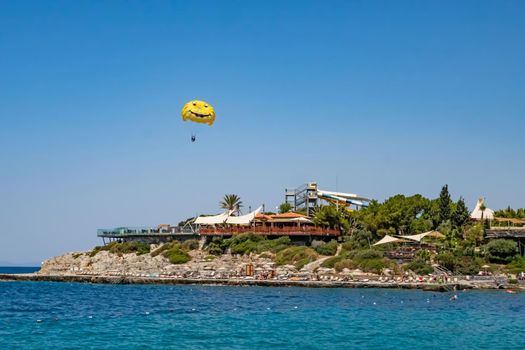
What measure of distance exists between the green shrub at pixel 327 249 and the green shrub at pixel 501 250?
1527cm

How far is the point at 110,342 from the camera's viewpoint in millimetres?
26609

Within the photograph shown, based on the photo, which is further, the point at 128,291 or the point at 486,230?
the point at 486,230

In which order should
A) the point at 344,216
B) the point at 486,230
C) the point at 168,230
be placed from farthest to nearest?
the point at 168,230 < the point at 344,216 < the point at 486,230

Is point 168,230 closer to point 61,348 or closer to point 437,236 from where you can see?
point 437,236

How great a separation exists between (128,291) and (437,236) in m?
31.3

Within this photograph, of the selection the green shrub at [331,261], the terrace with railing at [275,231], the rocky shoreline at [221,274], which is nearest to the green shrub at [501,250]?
the rocky shoreline at [221,274]

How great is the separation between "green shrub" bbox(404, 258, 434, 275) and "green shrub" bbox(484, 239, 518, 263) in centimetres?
645

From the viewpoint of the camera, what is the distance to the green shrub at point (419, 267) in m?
57.6

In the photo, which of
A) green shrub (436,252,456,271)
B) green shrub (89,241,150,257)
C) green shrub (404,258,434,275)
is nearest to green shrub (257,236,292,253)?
green shrub (404,258,434,275)

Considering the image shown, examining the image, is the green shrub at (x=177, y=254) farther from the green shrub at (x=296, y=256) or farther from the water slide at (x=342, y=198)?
the water slide at (x=342, y=198)

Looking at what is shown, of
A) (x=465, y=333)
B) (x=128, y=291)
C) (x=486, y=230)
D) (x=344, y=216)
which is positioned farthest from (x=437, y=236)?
(x=465, y=333)

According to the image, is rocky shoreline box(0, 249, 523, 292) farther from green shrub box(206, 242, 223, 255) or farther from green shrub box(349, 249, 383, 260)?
green shrub box(349, 249, 383, 260)

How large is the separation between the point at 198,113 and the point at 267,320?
26.8 m

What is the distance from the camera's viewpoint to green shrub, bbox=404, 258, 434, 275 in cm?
5756
